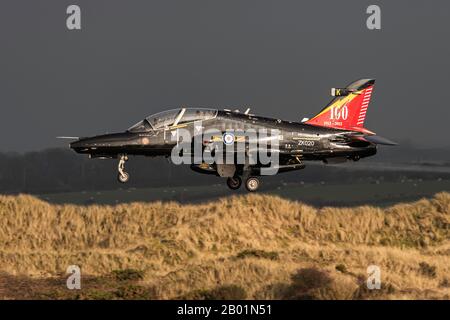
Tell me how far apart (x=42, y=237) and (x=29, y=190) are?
40.2m

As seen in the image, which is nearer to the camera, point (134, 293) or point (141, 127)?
point (134, 293)

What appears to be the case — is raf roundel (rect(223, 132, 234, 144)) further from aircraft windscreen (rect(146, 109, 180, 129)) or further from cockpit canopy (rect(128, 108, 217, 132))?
aircraft windscreen (rect(146, 109, 180, 129))

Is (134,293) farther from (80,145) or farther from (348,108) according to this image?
Answer: (348,108)

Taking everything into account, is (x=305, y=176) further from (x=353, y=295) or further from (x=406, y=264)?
(x=353, y=295)

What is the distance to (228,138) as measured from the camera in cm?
4109

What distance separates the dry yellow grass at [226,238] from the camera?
39.8 meters

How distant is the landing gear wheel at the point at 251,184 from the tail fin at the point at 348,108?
11.5ft

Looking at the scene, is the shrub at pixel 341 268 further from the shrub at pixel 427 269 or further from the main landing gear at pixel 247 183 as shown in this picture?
the main landing gear at pixel 247 183

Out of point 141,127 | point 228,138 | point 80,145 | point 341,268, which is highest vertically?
point 141,127

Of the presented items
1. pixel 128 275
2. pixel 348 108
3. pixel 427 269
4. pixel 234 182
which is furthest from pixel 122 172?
pixel 427 269

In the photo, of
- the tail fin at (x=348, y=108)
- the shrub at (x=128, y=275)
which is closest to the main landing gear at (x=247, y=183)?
the tail fin at (x=348, y=108)

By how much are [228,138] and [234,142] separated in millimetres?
280
